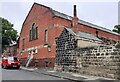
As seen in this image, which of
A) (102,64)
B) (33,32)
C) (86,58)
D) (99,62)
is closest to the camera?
(102,64)

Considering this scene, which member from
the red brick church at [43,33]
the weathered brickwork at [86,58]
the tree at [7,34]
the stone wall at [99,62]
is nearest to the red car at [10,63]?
the red brick church at [43,33]

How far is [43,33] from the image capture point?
3114 centimetres

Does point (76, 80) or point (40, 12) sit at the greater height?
point (40, 12)

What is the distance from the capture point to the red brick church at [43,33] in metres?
28.7

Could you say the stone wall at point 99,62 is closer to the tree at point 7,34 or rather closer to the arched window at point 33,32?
the arched window at point 33,32

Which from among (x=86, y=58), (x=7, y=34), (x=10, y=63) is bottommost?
(x=10, y=63)

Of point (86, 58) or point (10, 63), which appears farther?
point (10, 63)

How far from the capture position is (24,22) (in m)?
38.4

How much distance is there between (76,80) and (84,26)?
18.7m

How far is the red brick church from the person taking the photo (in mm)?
28694

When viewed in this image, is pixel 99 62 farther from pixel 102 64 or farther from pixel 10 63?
pixel 10 63

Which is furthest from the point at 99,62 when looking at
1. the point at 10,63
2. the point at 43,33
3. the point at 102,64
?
the point at 10,63

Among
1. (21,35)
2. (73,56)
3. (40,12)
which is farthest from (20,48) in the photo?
(73,56)

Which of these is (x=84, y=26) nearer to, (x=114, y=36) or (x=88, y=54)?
(x=114, y=36)
